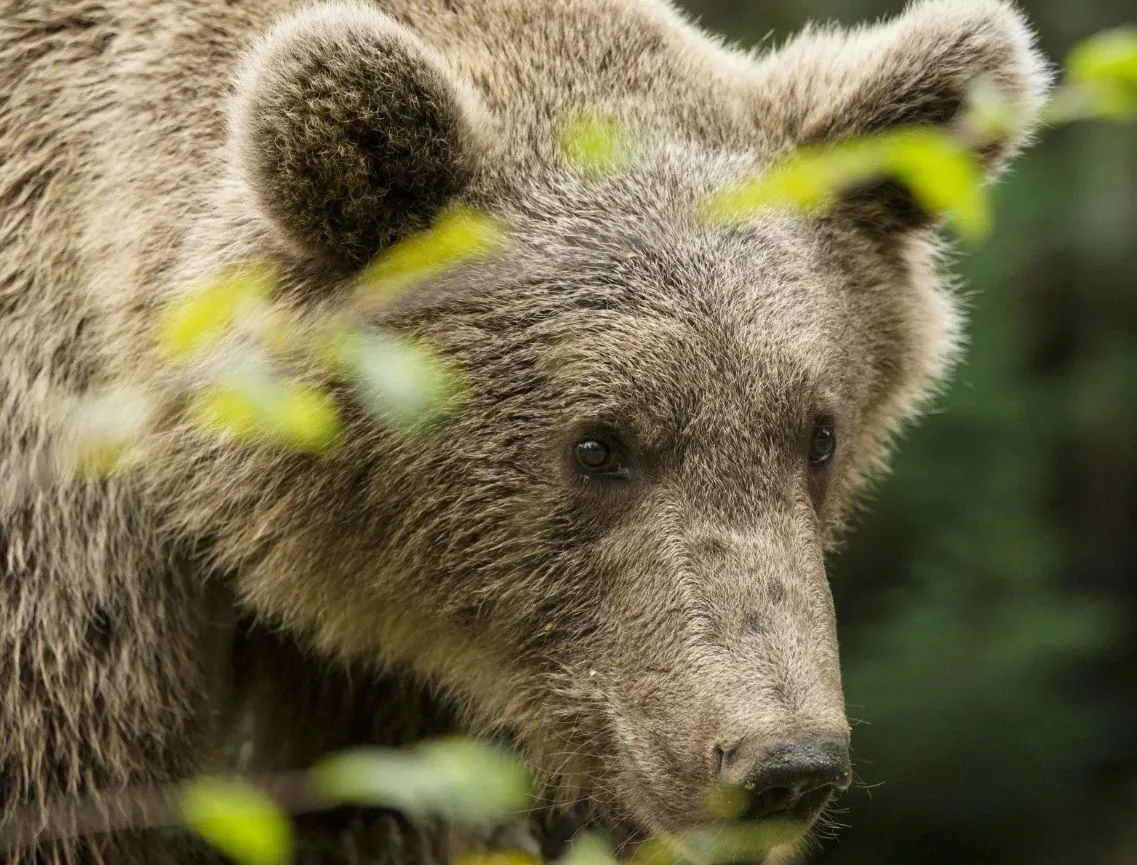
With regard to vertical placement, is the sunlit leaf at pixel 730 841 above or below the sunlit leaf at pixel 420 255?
below

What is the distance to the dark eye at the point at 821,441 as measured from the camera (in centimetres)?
411

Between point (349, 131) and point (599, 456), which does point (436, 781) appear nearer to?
point (599, 456)

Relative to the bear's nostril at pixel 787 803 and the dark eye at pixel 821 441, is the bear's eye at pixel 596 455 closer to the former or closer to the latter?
the dark eye at pixel 821 441

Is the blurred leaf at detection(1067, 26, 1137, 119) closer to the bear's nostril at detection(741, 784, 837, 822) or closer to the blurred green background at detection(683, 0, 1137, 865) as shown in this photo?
the bear's nostril at detection(741, 784, 837, 822)

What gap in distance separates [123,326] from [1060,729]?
23.0 feet

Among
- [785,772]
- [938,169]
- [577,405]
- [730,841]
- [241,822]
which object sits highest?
[938,169]

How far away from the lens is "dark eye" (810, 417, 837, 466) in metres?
4.11

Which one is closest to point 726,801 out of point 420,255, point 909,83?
point 420,255

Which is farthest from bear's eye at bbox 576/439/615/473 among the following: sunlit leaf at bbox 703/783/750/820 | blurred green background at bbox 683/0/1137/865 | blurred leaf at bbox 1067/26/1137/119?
blurred green background at bbox 683/0/1137/865

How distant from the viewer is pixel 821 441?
4141 mm

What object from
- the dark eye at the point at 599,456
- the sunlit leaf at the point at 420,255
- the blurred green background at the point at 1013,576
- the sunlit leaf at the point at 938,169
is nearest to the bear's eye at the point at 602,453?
the dark eye at the point at 599,456

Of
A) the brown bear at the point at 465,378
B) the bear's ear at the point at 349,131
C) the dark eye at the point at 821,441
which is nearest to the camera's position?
the bear's ear at the point at 349,131

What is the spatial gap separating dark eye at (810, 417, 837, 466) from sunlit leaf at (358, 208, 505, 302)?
90cm

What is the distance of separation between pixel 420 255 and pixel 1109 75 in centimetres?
159
